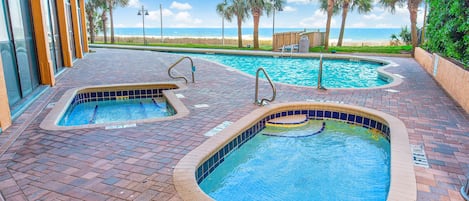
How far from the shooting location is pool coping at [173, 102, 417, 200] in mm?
2869

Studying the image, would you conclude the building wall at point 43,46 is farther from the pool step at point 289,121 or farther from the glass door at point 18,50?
the pool step at point 289,121

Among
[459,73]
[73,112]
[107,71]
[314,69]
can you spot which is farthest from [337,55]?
[73,112]

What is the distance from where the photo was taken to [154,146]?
393 cm

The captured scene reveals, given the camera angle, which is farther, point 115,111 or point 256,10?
point 256,10

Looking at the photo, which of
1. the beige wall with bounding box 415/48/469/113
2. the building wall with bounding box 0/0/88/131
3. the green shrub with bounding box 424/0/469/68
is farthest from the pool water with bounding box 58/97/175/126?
the green shrub with bounding box 424/0/469/68

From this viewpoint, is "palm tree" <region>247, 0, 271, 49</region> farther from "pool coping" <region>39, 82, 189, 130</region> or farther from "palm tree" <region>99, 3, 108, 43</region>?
"palm tree" <region>99, 3, 108, 43</region>

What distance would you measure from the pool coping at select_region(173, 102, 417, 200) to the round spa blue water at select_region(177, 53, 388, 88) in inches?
181

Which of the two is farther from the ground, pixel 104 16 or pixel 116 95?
pixel 104 16

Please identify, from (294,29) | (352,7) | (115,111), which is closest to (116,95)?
(115,111)

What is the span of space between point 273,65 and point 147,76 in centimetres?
645

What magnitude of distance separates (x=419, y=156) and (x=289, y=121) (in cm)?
230

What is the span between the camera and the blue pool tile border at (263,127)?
146 inches

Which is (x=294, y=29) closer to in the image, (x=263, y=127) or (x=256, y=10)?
(x=256, y=10)

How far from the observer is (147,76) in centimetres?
920
